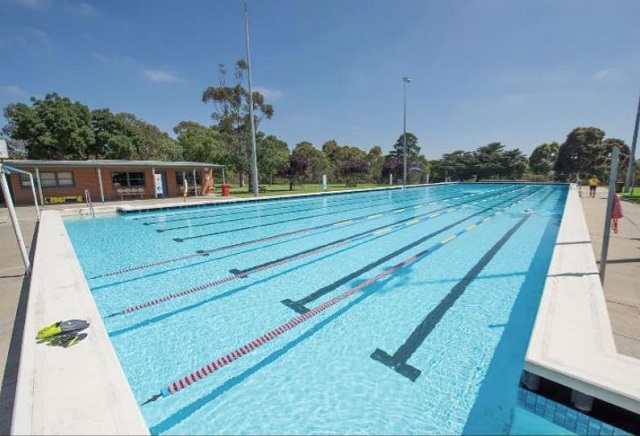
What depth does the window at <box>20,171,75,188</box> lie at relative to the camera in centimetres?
1462

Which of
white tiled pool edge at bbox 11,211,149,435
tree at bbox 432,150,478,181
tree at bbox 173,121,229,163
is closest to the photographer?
white tiled pool edge at bbox 11,211,149,435

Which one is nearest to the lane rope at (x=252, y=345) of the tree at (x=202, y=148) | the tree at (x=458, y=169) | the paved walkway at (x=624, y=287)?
the paved walkway at (x=624, y=287)

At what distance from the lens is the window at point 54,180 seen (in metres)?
14.6

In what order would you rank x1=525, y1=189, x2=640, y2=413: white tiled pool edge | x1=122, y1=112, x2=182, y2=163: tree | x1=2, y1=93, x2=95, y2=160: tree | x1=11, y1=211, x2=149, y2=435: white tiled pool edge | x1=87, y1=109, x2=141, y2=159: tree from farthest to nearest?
1. x1=122, y1=112, x2=182, y2=163: tree
2. x1=87, y1=109, x2=141, y2=159: tree
3. x1=2, y1=93, x2=95, y2=160: tree
4. x1=525, y1=189, x2=640, y2=413: white tiled pool edge
5. x1=11, y1=211, x2=149, y2=435: white tiled pool edge

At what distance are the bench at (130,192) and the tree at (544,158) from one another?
4771 cm

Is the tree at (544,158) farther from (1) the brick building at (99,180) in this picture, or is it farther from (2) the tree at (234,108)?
(1) the brick building at (99,180)

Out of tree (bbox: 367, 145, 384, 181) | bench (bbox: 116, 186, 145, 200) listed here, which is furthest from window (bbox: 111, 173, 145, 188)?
tree (bbox: 367, 145, 384, 181)

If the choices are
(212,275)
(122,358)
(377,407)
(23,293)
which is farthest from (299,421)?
(23,293)

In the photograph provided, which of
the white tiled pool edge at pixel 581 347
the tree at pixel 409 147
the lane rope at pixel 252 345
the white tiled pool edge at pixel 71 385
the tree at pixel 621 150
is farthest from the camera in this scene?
the tree at pixel 409 147

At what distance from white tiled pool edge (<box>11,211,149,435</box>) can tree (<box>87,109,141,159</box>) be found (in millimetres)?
27037

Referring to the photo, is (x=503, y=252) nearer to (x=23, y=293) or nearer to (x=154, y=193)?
(x=23, y=293)

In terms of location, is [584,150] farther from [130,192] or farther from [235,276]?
[130,192]

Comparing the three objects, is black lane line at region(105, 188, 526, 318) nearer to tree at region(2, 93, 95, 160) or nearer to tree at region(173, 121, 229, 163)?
tree at region(173, 121, 229, 163)

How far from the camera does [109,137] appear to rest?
24.6 meters
